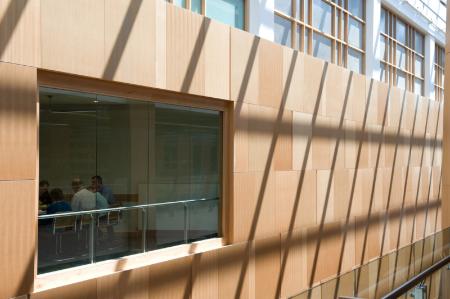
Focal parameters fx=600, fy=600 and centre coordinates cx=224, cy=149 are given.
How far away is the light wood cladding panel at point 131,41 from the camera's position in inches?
317

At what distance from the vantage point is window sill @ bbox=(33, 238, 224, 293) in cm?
731

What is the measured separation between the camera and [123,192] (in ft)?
27.9

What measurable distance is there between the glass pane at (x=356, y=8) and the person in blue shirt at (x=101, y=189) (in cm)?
1092

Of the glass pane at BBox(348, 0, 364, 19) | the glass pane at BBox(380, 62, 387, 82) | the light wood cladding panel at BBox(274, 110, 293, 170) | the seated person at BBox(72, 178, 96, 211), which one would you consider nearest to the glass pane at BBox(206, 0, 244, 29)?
the light wood cladding panel at BBox(274, 110, 293, 170)

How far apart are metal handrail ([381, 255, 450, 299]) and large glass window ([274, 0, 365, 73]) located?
7308 mm

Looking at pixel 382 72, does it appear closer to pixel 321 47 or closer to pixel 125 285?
pixel 321 47

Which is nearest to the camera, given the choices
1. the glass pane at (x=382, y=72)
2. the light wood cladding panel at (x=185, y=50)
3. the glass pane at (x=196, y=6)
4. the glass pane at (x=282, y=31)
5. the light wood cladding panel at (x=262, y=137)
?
the light wood cladding panel at (x=185, y=50)

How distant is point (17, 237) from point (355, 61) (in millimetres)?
12311

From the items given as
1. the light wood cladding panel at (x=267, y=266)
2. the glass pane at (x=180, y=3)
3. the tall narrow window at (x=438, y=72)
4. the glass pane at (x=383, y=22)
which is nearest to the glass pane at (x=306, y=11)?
the glass pane at (x=180, y=3)

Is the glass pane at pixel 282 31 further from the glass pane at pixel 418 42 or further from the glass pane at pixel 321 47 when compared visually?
the glass pane at pixel 418 42

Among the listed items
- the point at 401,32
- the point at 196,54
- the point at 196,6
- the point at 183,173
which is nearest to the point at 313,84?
the point at 196,6

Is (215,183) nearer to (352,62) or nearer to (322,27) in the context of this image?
(322,27)

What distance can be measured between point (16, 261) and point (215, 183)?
442 centimetres

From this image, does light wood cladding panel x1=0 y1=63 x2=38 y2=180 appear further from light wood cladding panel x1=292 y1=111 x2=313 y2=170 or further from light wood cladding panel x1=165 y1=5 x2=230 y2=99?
light wood cladding panel x1=292 y1=111 x2=313 y2=170
